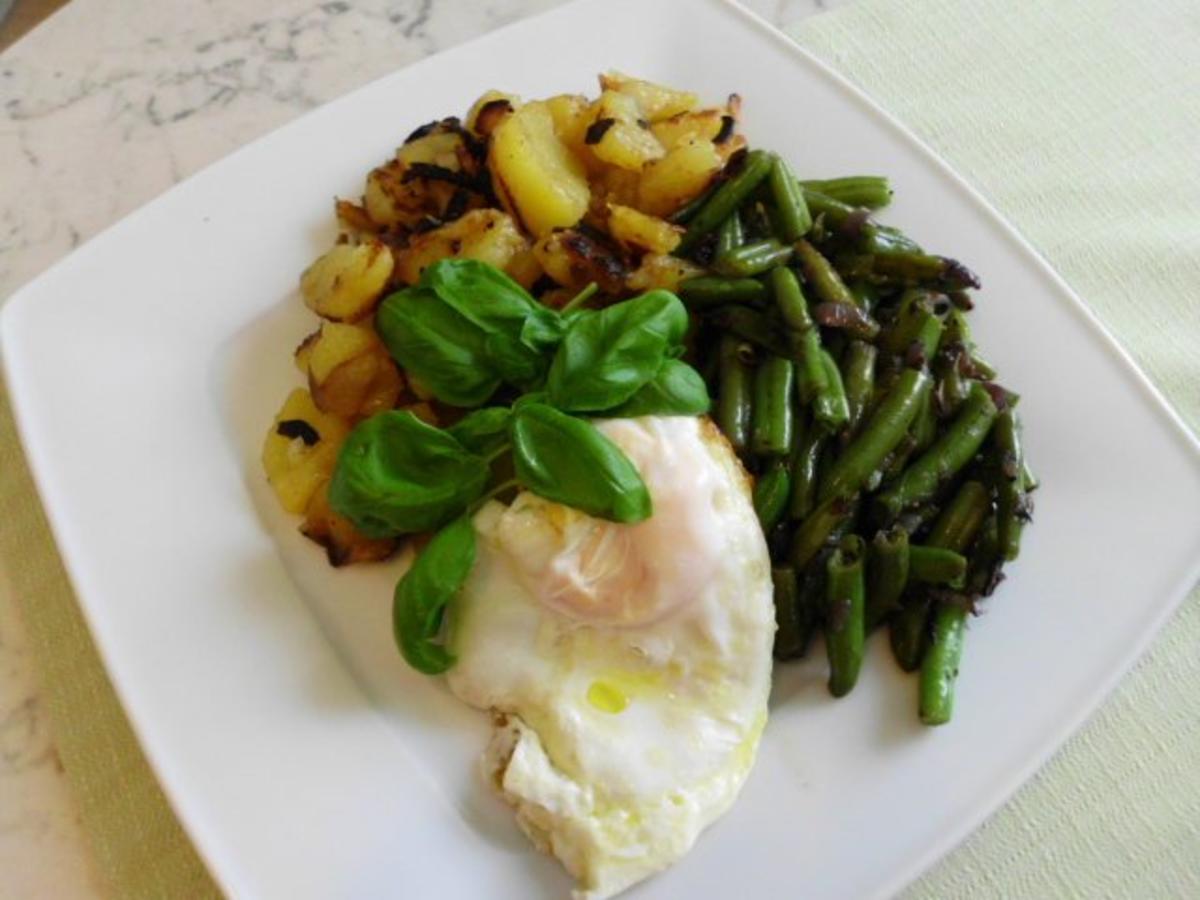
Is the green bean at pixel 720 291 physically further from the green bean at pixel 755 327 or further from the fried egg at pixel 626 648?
the fried egg at pixel 626 648

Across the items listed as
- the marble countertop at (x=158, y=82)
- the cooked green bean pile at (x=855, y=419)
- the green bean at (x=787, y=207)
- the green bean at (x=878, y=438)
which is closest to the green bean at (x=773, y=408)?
the cooked green bean pile at (x=855, y=419)

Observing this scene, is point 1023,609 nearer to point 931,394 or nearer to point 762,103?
point 931,394

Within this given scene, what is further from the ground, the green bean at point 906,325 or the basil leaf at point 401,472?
the green bean at point 906,325

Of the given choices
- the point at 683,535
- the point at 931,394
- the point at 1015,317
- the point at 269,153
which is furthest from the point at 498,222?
the point at 1015,317

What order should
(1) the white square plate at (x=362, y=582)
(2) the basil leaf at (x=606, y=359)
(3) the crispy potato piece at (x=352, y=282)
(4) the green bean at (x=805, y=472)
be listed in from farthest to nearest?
(3) the crispy potato piece at (x=352, y=282) < (4) the green bean at (x=805, y=472) < (2) the basil leaf at (x=606, y=359) < (1) the white square plate at (x=362, y=582)

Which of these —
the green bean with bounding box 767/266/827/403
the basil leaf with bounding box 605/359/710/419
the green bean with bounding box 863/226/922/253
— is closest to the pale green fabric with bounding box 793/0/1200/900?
the green bean with bounding box 863/226/922/253

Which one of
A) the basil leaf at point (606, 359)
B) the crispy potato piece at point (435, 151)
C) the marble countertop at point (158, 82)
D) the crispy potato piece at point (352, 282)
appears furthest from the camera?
the marble countertop at point (158, 82)

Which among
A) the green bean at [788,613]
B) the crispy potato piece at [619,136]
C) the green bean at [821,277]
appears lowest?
the green bean at [788,613]

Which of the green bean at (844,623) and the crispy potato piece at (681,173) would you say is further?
the crispy potato piece at (681,173)
